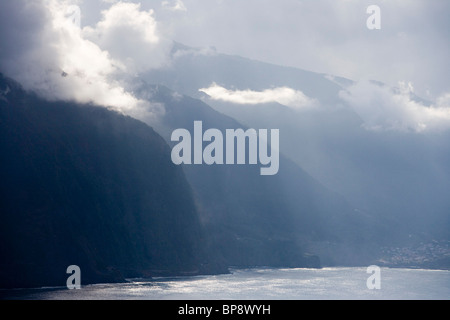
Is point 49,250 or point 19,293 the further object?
point 49,250

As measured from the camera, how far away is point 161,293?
187625 mm
